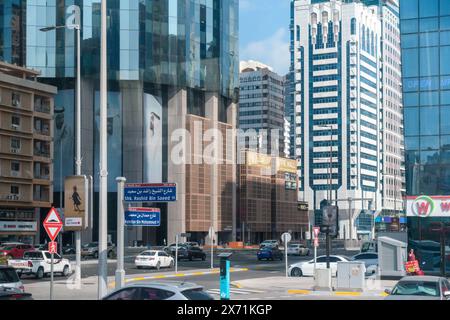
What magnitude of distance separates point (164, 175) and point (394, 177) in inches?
3929

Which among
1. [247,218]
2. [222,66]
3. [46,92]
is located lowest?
[247,218]

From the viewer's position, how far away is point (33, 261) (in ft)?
136

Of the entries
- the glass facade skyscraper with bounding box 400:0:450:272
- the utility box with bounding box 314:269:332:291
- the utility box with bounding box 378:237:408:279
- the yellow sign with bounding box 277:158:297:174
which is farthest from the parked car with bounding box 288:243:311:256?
the yellow sign with bounding box 277:158:297:174

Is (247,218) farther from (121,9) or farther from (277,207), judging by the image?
(121,9)

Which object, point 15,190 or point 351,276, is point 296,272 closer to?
point 351,276

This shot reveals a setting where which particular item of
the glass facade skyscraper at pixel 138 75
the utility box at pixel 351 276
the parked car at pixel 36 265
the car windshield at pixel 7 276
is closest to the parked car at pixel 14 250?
the parked car at pixel 36 265

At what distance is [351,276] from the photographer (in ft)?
108

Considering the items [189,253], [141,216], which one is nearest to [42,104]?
[189,253]

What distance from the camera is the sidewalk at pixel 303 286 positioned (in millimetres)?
31628

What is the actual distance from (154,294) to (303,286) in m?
20.5

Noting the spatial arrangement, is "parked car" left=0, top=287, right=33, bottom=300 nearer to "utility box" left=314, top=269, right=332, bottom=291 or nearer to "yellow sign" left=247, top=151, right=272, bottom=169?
"utility box" left=314, top=269, right=332, bottom=291

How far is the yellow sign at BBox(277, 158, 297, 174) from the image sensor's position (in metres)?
149

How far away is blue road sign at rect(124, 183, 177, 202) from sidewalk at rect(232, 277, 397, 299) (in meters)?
10.8
